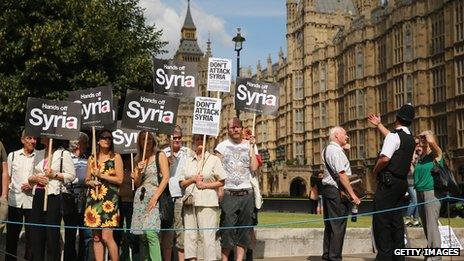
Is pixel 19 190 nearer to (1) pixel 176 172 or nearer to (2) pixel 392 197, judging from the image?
(1) pixel 176 172

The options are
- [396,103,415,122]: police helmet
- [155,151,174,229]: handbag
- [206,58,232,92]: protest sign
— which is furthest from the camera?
[206,58,232,92]: protest sign

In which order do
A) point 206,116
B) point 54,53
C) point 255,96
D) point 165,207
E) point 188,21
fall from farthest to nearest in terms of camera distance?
point 188,21 < point 54,53 < point 255,96 < point 206,116 < point 165,207

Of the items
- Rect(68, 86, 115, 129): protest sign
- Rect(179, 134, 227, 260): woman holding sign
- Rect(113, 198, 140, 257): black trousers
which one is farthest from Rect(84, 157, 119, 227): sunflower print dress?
Rect(68, 86, 115, 129): protest sign

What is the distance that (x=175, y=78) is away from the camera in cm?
1025

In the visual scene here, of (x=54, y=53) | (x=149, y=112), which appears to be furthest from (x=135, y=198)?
(x=54, y=53)

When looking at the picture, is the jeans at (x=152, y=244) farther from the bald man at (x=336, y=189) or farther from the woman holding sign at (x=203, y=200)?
the bald man at (x=336, y=189)

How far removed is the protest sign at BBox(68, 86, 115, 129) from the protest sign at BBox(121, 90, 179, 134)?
0.36 meters

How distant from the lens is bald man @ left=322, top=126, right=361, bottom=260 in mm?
8071

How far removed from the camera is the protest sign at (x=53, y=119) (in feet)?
27.8

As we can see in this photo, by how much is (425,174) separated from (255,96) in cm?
300

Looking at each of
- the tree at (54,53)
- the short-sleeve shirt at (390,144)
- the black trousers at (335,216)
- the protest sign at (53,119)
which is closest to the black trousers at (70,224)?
the protest sign at (53,119)

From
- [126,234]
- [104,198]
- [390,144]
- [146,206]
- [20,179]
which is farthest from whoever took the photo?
[20,179]

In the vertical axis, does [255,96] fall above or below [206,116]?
above

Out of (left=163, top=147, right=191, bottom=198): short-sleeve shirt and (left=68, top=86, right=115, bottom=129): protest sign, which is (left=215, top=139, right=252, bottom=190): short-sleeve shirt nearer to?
(left=163, top=147, right=191, bottom=198): short-sleeve shirt
